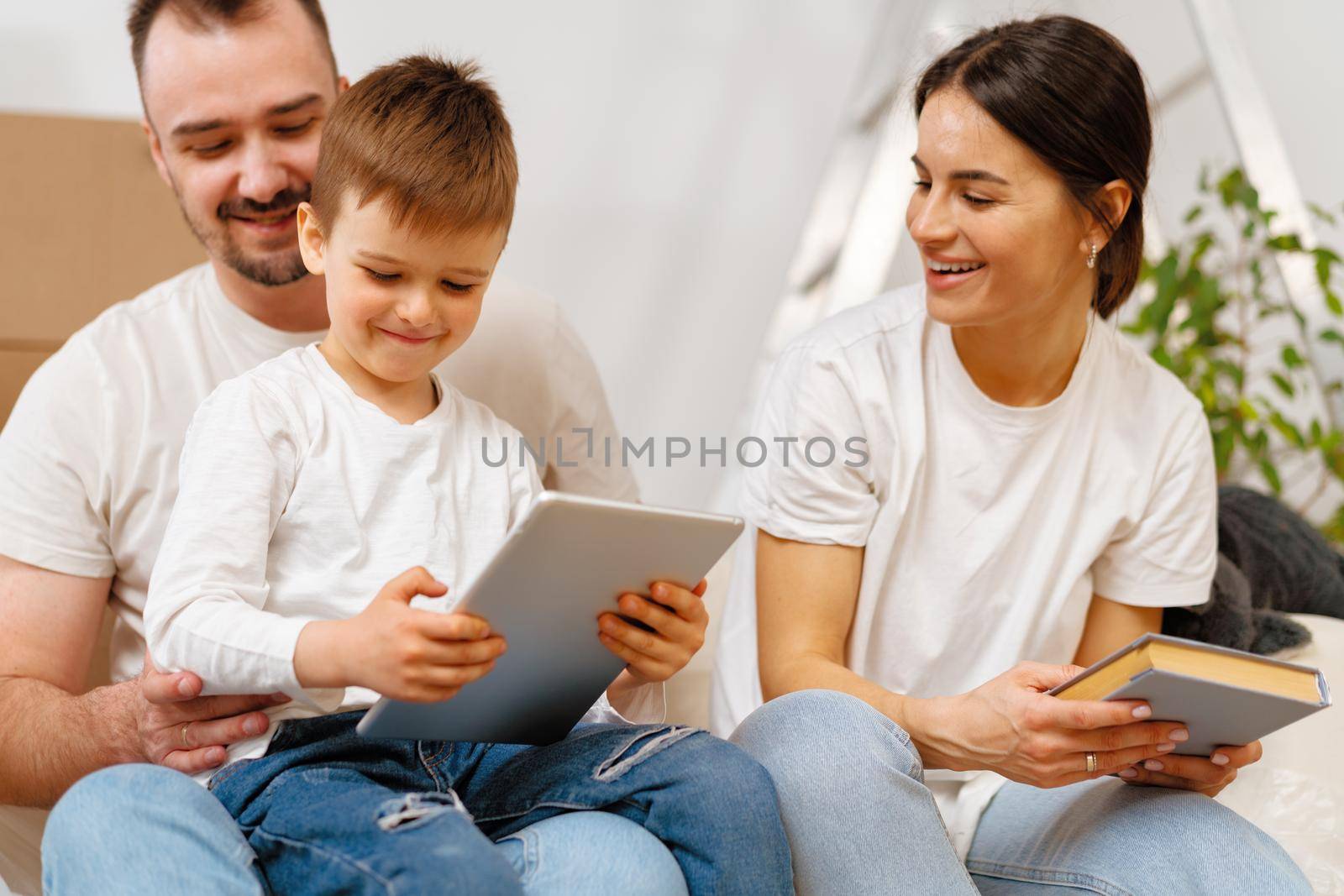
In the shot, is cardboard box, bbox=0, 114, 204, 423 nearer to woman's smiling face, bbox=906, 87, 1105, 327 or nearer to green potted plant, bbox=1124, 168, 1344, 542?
woman's smiling face, bbox=906, 87, 1105, 327

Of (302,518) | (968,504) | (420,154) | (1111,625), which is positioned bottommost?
(1111,625)

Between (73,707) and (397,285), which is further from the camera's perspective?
(73,707)

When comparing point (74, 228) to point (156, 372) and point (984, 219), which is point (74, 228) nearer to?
point (156, 372)

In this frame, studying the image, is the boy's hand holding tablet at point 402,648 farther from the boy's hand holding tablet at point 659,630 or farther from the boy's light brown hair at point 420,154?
the boy's light brown hair at point 420,154

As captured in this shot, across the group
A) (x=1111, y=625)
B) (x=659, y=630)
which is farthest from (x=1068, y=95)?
(x=659, y=630)

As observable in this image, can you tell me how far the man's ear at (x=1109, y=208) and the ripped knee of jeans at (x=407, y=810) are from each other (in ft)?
3.03

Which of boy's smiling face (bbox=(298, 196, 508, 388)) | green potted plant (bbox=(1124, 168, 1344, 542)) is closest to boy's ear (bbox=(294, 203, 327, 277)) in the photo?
boy's smiling face (bbox=(298, 196, 508, 388))

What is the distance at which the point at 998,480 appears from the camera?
4.84 feet

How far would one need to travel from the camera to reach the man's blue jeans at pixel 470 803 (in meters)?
0.94

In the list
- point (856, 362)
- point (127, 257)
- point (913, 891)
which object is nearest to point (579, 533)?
point (913, 891)

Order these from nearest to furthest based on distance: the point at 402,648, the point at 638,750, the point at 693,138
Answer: the point at 402,648 → the point at 638,750 → the point at 693,138

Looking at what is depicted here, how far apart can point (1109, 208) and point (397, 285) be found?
78 centimetres

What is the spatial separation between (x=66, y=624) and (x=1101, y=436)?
3.79 ft

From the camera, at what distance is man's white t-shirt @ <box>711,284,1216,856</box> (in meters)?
1.46
